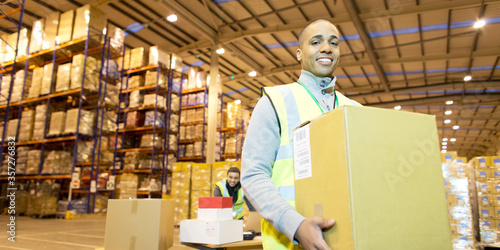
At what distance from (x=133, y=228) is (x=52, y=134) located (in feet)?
23.5

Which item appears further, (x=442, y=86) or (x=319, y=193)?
(x=442, y=86)

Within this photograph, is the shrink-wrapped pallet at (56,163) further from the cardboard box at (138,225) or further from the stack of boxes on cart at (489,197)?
the stack of boxes on cart at (489,197)

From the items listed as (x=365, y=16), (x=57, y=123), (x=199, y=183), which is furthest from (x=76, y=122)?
(x=365, y=16)

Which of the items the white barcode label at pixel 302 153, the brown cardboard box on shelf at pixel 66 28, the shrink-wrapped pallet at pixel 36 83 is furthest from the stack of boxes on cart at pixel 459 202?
the shrink-wrapped pallet at pixel 36 83

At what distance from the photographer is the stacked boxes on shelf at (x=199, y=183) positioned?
323 inches

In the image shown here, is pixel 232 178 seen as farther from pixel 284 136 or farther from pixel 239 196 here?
pixel 284 136

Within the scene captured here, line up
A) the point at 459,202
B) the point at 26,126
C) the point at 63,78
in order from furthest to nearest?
the point at 26,126
the point at 63,78
the point at 459,202

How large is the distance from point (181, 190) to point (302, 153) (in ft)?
25.9

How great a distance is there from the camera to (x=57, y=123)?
28.7ft

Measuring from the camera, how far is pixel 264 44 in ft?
42.8

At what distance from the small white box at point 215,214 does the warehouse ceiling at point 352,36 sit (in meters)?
7.58

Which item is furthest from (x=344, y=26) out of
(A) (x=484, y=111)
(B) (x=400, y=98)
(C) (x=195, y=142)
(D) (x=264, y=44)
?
(A) (x=484, y=111)

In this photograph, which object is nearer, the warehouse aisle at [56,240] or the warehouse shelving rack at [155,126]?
the warehouse aisle at [56,240]

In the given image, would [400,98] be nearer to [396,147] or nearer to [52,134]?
[52,134]
